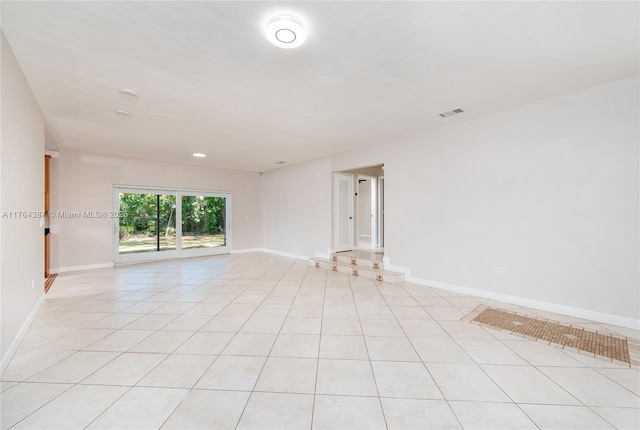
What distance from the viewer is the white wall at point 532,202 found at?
285 centimetres

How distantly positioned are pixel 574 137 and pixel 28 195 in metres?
6.08

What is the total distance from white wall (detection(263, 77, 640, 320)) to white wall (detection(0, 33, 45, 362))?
481 cm

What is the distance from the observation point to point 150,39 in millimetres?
2129

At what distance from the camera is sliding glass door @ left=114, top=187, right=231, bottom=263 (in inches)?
252

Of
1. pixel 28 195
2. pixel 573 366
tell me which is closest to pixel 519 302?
pixel 573 366

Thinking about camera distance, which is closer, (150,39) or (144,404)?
(144,404)

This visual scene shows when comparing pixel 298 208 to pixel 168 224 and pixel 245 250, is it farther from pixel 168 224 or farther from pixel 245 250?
pixel 168 224

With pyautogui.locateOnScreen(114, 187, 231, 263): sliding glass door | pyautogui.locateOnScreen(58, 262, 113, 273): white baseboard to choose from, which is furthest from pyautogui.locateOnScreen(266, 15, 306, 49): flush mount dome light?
pyautogui.locateOnScreen(58, 262, 113, 273): white baseboard

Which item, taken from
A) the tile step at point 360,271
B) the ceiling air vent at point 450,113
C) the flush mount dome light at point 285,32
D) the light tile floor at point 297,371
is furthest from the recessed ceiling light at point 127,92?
the tile step at point 360,271

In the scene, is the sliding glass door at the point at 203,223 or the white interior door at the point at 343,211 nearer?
the white interior door at the point at 343,211

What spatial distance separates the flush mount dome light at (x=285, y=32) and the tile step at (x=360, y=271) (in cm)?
383

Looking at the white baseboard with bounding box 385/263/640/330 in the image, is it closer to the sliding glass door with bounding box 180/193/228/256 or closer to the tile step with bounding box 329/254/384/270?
the tile step with bounding box 329/254/384/270

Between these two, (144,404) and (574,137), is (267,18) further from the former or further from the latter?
(574,137)

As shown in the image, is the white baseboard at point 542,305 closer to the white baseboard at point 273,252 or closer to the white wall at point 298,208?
the white wall at point 298,208
